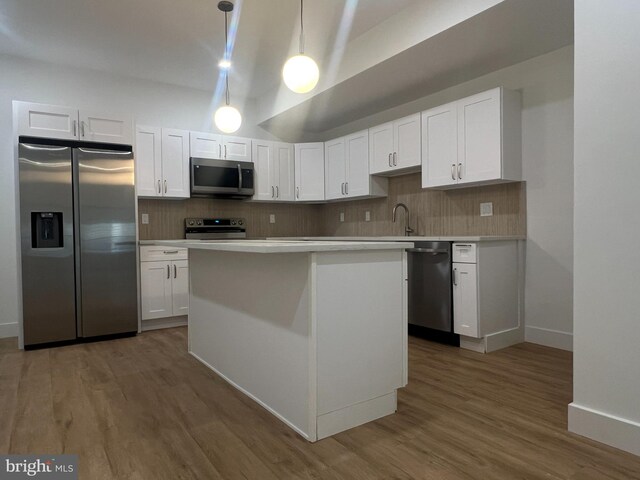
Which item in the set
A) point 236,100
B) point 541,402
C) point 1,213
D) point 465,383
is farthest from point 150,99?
point 541,402

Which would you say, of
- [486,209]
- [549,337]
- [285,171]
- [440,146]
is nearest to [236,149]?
[285,171]

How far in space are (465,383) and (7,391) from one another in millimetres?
2917

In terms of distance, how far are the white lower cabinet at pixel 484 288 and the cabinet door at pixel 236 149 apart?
2.90 m

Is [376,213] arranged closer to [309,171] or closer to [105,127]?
[309,171]

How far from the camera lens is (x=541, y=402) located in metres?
2.28

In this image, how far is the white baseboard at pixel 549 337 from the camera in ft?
10.8

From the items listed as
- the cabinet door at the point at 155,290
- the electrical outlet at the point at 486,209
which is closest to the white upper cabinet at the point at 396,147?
the electrical outlet at the point at 486,209

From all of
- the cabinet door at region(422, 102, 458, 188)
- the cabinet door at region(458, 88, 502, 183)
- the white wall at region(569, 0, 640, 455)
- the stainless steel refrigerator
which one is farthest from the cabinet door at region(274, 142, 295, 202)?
the white wall at region(569, 0, 640, 455)

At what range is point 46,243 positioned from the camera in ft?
12.1

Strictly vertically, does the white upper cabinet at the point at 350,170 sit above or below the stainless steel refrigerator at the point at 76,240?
above

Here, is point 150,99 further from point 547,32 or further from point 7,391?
point 547,32

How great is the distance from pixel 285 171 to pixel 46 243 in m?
2.85

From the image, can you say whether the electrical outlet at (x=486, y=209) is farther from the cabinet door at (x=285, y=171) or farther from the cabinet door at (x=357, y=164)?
the cabinet door at (x=285, y=171)

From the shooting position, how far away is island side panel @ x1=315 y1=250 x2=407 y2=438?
1.88 metres
